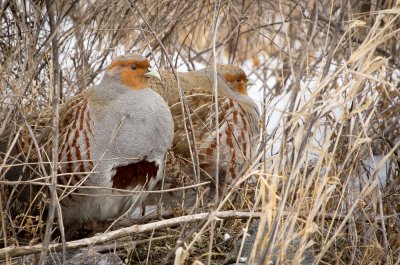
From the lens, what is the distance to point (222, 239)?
383 cm

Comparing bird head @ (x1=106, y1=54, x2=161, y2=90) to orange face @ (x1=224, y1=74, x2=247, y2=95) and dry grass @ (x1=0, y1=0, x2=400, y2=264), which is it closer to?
dry grass @ (x1=0, y1=0, x2=400, y2=264)

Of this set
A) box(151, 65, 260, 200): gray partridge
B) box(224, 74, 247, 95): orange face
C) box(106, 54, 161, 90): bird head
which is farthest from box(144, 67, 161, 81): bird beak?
box(224, 74, 247, 95): orange face

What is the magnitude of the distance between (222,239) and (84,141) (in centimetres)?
80

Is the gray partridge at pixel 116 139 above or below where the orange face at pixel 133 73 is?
below

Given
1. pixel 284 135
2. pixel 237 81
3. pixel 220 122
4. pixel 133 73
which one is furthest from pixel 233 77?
pixel 284 135

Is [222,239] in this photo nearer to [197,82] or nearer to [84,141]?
[84,141]

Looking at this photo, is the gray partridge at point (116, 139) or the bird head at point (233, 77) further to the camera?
the bird head at point (233, 77)

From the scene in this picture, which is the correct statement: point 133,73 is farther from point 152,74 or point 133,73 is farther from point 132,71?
point 152,74

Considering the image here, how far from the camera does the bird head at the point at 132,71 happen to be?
151 inches

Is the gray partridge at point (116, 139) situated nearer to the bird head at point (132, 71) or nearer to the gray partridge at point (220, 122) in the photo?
the bird head at point (132, 71)

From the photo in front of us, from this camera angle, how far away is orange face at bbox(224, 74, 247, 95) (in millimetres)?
4711

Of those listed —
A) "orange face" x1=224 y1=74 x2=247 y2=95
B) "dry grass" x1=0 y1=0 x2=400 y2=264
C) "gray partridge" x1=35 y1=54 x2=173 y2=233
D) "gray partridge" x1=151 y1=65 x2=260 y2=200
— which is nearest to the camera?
"dry grass" x1=0 y1=0 x2=400 y2=264

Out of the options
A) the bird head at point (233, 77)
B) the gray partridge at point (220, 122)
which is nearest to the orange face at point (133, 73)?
the gray partridge at point (220, 122)

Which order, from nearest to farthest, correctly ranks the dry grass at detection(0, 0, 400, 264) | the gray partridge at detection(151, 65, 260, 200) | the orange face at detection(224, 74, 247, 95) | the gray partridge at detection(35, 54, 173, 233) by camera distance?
the dry grass at detection(0, 0, 400, 264)
the gray partridge at detection(35, 54, 173, 233)
the gray partridge at detection(151, 65, 260, 200)
the orange face at detection(224, 74, 247, 95)
